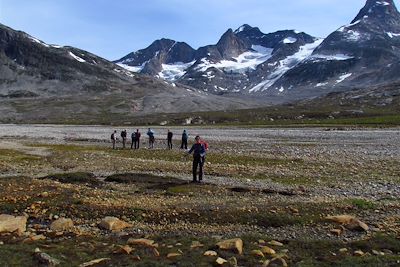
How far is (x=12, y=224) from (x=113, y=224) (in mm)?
4334

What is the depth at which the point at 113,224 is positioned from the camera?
70.0ft

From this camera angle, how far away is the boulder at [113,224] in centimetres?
2125

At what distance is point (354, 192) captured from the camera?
28.5 metres

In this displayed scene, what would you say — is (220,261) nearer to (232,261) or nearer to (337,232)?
(232,261)

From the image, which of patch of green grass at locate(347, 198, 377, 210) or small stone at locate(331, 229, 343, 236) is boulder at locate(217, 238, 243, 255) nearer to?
small stone at locate(331, 229, 343, 236)

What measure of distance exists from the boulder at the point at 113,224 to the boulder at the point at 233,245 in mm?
5088

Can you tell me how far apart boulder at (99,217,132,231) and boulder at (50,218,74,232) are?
1365 millimetres

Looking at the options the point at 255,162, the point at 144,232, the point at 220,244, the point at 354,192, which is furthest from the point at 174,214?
the point at 255,162

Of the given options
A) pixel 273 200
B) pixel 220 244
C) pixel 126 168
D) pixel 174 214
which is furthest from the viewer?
pixel 126 168

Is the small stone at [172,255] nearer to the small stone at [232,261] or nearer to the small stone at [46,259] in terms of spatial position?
the small stone at [232,261]

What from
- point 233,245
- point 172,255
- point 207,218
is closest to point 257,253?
point 233,245

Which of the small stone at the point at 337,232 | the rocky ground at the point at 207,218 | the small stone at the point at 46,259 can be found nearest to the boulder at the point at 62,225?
the rocky ground at the point at 207,218

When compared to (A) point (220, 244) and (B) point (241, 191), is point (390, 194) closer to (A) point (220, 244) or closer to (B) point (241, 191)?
(B) point (241, 191)

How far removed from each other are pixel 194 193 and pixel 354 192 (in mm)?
9134
